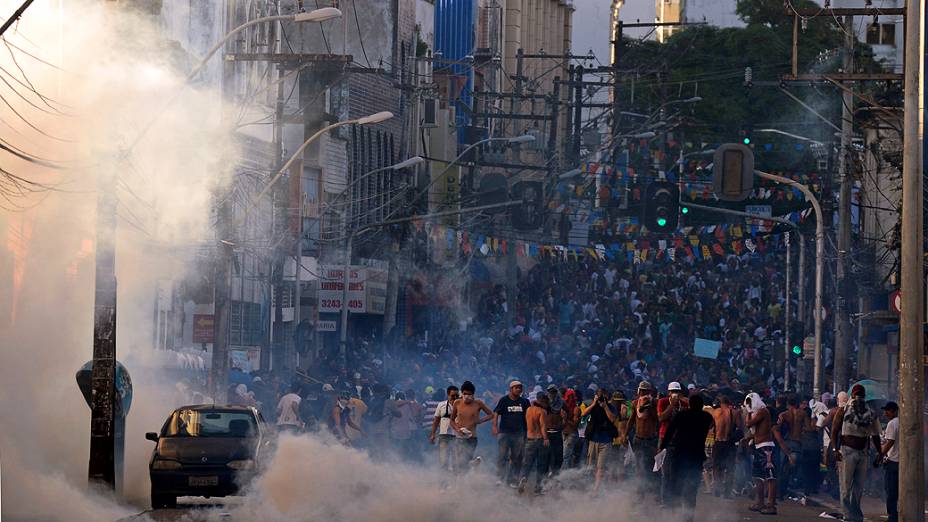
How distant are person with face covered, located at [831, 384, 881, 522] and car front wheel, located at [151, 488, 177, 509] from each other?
289 inches

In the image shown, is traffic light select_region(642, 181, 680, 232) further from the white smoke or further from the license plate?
the license plate

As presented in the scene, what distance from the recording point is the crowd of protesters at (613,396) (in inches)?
810

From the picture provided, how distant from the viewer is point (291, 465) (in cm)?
1711

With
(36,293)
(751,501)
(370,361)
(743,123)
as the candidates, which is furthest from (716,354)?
(743,123)

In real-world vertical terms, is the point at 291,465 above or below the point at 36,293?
below

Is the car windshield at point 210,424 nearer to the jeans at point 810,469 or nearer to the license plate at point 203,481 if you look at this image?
the license plate at point 203,481

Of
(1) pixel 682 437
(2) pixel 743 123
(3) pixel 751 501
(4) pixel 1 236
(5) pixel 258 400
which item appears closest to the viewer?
(1) pixel 682 437

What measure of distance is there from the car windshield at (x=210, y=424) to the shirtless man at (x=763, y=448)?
6.57 meters

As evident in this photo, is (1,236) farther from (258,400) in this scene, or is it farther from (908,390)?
(908,390)

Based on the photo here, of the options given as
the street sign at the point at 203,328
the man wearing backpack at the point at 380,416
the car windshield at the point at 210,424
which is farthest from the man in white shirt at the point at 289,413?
the street sign at the point at 203,328

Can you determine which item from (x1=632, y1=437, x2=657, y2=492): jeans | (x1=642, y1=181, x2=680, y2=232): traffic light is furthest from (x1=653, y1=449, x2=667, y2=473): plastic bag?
(x1=642, y1=181, x2=680, y2=232): traffic light

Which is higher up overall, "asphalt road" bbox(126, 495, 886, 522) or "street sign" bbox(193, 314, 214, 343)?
"street sign" bbox(193, 314, 214, 343)

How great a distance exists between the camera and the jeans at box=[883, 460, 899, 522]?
60.1 ft

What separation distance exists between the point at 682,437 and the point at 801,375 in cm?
1793
